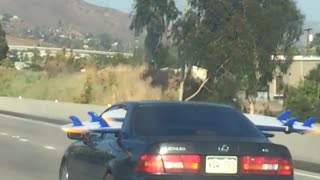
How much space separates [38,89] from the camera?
71375mm

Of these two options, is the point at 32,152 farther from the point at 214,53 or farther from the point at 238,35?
the point at 238,35

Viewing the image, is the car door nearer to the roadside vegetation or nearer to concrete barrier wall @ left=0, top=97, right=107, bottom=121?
concrete barrier wall @ left=0, top=97, right=107, bottom=121

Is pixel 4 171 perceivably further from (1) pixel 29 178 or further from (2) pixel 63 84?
(2) pixel 63 84

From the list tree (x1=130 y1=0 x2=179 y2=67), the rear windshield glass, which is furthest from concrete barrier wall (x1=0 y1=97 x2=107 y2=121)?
the rear windshield glass

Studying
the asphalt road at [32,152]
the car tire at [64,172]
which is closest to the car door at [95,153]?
the car tire at [64,172]

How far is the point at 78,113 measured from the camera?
38250mm

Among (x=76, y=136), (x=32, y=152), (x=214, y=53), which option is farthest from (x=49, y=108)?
(x=76, y=136)

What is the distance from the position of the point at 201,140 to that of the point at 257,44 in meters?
40.5

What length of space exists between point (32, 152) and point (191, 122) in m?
12.8

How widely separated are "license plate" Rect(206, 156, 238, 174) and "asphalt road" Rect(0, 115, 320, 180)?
24.1 ft

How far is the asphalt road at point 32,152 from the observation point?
16.1m

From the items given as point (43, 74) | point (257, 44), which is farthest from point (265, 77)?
point (43, 74)

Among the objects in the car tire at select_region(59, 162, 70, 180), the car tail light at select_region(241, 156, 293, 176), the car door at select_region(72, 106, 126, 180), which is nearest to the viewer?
the car tail light at select_region(241, 156, 293, 176)

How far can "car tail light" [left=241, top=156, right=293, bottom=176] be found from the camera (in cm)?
830
